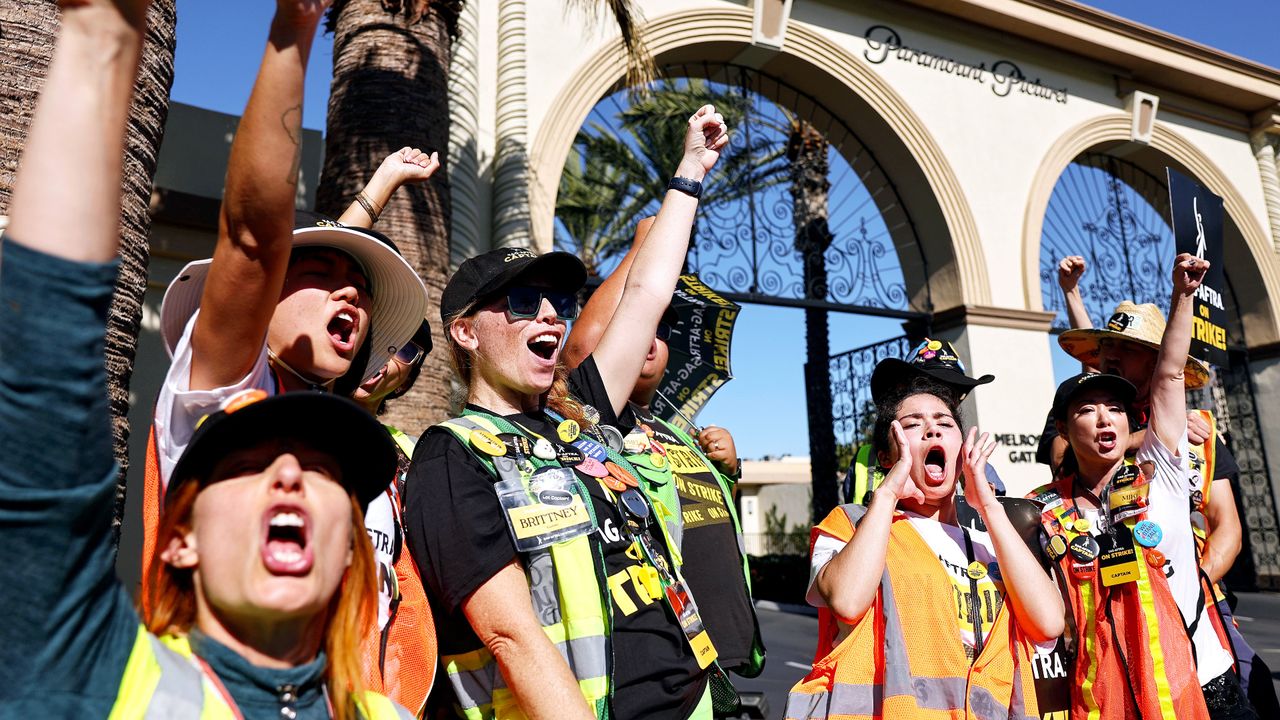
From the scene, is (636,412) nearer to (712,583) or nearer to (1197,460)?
(712,583)

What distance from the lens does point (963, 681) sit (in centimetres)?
241

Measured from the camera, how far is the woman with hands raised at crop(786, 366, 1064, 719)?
7.95 ft

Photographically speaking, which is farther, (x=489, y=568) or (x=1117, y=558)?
(x=1117, y=558)

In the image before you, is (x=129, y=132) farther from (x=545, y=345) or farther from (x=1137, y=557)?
(x=1137, y=557)

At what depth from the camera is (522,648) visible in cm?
170

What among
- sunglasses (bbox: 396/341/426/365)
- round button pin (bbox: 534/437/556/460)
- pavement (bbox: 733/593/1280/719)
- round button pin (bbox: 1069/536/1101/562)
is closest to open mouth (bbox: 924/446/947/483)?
round button pin (bbox: 1069/536/1101/562)

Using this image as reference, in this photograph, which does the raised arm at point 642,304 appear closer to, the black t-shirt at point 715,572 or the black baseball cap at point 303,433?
the black t-shirt at point 715,572

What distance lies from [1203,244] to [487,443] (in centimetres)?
337

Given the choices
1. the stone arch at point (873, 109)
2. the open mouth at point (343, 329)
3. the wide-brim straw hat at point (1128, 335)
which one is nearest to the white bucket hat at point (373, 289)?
the open mouth at point (343, 329)

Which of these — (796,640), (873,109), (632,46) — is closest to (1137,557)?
(632,46)

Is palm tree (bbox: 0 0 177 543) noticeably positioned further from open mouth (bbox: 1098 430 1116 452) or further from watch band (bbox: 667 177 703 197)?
open mouth (bbox: 1098 430 1116 452)

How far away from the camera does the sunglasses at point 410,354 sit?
2.66 meters

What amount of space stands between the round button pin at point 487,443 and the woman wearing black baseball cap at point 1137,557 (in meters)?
1.96

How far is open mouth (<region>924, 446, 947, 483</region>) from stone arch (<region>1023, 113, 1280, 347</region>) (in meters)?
10.9
